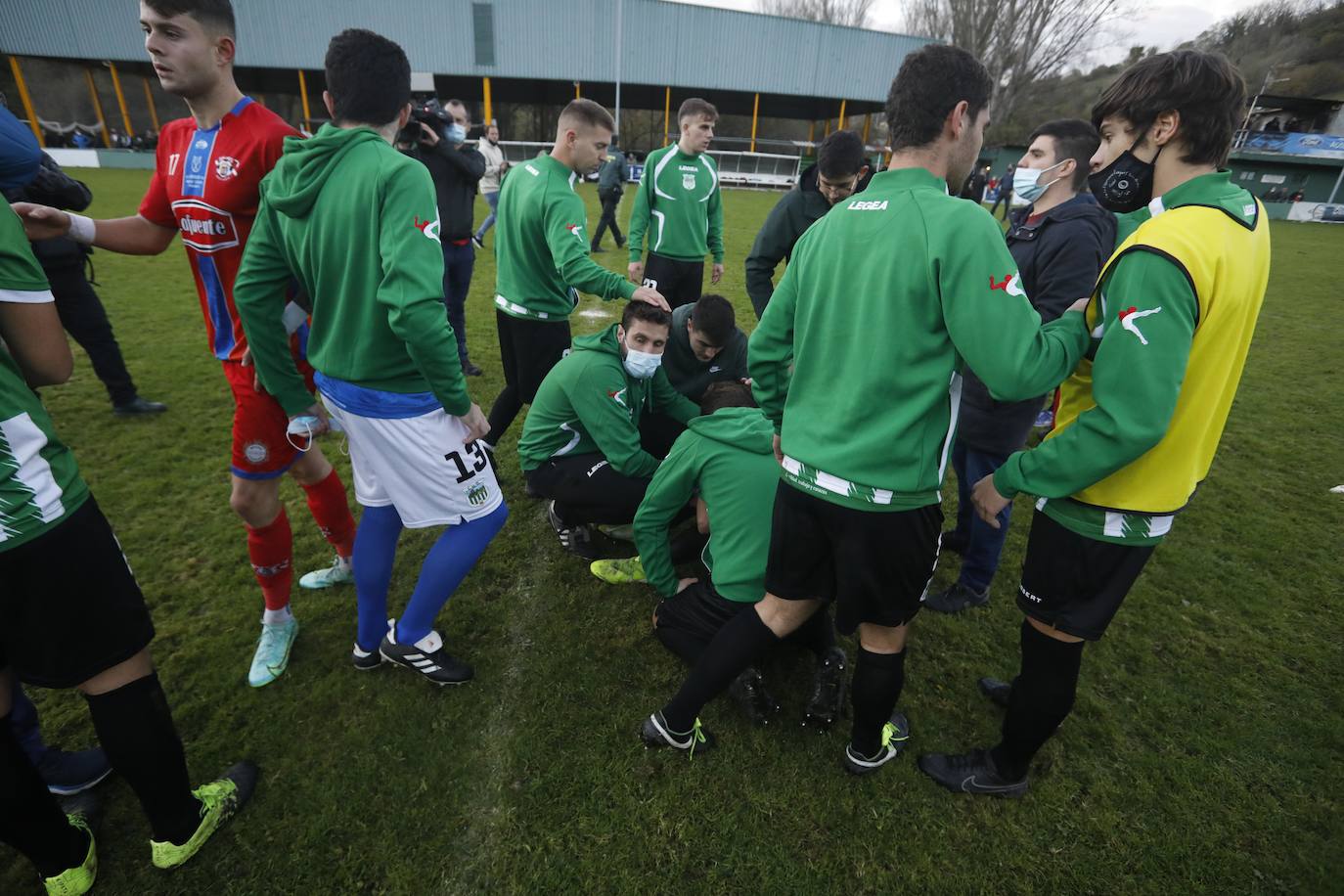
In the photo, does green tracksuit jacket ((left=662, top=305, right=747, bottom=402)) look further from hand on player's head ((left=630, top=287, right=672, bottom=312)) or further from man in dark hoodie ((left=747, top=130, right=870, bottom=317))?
hand on player's head ((left=630, top=287, right=672, bottom=312))

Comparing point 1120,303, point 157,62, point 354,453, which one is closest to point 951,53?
point 1120,303

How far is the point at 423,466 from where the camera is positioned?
217cm

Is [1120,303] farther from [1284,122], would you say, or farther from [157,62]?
[1284,122]

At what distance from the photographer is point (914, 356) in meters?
1.64

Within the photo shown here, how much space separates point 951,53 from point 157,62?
2.46m

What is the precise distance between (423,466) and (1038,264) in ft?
9.05

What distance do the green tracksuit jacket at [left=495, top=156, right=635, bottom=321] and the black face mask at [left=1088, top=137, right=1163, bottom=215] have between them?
2.09 m

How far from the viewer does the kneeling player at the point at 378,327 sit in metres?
1.87

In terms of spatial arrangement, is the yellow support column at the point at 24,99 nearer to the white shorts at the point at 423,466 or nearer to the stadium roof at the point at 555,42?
the stadium roof at the point at 555,42

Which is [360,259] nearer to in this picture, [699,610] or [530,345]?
[699,610]

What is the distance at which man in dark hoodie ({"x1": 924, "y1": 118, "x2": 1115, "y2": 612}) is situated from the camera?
274 cm

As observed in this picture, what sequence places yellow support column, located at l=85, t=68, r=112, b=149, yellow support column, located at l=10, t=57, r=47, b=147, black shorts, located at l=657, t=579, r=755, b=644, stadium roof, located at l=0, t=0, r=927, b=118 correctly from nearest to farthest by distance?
black shorts, located at l=657, t=579, r=755, b=644, yellow support column, located at l=10, t=57, r=47, b=147, stadium roof, located at l=0, t=0, r=927, b=118, yellow support column, located at l=85, t=68, r=112, b=149

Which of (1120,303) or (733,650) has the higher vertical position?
(1120,303)

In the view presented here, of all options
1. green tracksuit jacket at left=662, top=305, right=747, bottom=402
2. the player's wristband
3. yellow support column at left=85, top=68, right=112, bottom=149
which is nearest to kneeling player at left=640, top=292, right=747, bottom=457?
green tracksuit jacket at left=662, top=305, right=747, bottom=402
